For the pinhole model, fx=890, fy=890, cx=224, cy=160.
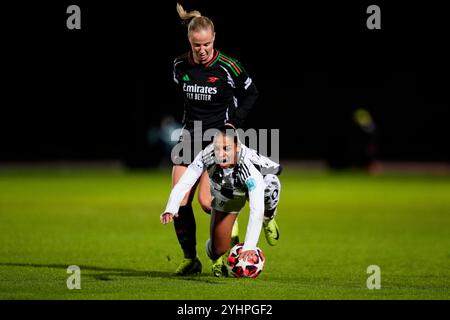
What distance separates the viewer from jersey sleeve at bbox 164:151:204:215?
8.17 m

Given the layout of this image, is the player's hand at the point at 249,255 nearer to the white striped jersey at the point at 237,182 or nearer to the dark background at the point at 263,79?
the white striped jersey at the point at 237,182

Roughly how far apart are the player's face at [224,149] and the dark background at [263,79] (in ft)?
67.2

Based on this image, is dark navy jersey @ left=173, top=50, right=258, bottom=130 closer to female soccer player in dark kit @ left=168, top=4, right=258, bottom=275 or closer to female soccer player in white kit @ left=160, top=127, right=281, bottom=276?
female soccer player in dark kit @ left=168, top=4, right=258, bottom=275

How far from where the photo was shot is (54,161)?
33688 mm

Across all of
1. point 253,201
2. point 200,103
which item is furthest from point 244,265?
point 200,103

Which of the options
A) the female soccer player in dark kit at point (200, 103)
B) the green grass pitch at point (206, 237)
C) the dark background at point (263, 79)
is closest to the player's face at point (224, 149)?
the female soccer player in dark kit at point (200, 103)

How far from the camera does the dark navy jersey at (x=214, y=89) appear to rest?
879 cm

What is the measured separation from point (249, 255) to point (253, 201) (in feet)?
1.62

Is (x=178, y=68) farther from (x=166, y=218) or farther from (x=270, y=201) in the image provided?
(x=166, y=218)

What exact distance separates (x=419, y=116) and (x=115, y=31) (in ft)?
37.7

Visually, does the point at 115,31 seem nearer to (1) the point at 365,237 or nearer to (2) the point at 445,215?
(2) the point at 445,215

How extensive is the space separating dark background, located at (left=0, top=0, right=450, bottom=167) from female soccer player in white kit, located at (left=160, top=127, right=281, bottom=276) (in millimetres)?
19959

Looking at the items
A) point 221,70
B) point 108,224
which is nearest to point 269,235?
point 221,70

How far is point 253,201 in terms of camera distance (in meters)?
8.16
